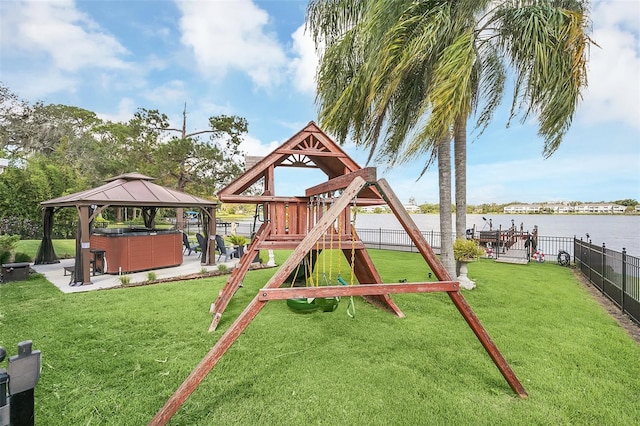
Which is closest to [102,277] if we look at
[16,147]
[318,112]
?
[318,112]

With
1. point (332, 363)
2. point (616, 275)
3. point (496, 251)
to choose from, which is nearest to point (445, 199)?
point (616, 275)

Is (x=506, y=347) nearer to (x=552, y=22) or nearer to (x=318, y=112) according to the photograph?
(x=552, y=22)

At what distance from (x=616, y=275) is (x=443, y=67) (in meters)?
6.76

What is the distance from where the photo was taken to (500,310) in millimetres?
6746

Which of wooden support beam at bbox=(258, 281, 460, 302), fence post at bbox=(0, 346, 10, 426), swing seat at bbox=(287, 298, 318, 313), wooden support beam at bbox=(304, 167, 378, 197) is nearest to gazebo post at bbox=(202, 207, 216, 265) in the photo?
wooden support beam at bbox=(304, 167, 378, 197)

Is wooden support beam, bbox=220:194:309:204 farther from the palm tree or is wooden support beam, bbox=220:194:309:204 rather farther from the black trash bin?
the black trash bin

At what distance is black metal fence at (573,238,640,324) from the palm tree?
10.6 ft

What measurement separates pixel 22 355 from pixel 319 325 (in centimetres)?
451

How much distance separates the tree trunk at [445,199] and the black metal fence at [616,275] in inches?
136

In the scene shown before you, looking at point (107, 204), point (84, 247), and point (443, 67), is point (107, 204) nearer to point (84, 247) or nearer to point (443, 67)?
point (84, 247)

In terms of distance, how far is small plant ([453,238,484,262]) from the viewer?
28.2ft

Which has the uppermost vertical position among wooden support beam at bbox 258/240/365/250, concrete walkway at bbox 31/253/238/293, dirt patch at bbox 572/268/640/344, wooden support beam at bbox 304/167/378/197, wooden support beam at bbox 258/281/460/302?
wooden support beam at bbox 304/167/378/197

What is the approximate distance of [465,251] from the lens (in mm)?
8602

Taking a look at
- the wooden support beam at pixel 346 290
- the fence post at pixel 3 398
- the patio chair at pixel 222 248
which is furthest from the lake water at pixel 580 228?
the fence post at pixel 3 398
